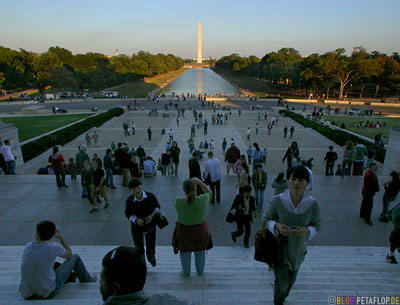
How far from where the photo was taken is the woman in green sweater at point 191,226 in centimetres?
358

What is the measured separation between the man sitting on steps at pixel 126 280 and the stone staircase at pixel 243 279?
58.0 inches

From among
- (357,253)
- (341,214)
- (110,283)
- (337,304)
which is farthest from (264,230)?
(341,214)

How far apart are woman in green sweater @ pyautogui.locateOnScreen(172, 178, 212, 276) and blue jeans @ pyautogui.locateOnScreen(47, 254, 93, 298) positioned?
46.8 inches

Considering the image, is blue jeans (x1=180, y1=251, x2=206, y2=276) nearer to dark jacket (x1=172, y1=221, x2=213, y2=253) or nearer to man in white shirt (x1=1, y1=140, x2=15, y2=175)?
dark jacket (x1=172, y1=221, x2=213, y2=253)

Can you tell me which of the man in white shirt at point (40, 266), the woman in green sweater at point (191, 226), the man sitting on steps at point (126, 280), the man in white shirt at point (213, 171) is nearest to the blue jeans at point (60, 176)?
the man in white shirt at point (213, 171)

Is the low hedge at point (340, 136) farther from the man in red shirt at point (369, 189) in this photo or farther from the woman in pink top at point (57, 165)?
the woman in pink top at point (57, 165)

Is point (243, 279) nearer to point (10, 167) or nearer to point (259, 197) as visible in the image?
point (259, 197)

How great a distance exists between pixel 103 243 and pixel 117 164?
11.2ft

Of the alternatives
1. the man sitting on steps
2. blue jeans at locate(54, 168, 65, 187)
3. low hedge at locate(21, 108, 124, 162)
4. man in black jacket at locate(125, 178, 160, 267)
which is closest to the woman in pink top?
blue jeans at locate(54, 168, 65, 187)

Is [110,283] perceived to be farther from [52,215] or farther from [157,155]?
[157,155]

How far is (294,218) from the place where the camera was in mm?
2783

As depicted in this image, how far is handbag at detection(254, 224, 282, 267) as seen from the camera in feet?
9.43

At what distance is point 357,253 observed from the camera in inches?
205

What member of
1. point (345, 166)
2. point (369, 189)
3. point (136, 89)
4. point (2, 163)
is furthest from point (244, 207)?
point (136, 89)
